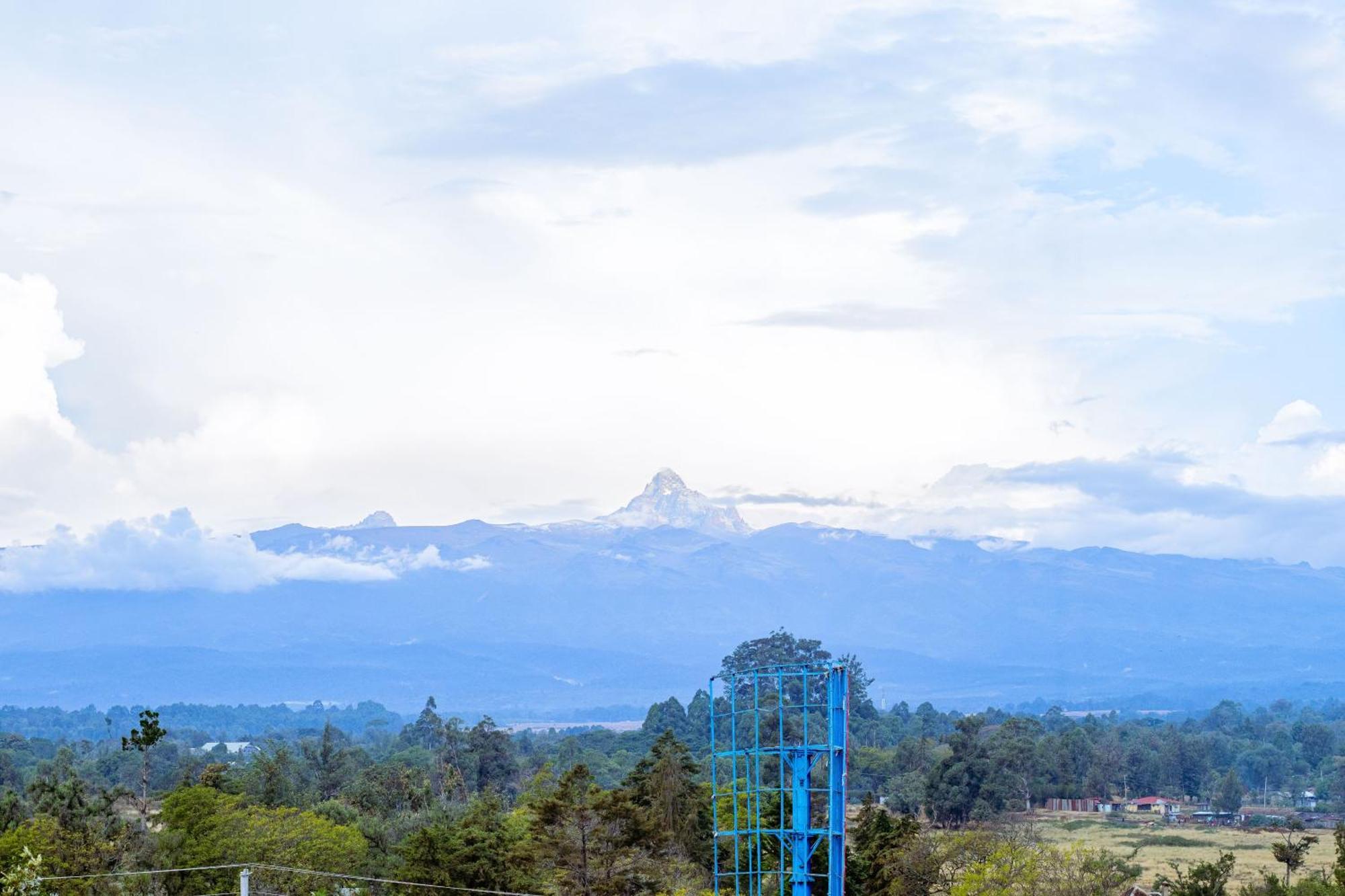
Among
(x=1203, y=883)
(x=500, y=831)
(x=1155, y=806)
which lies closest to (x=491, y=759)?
(x=1155, y=806)

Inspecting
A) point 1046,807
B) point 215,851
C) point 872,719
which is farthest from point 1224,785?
point 215,851

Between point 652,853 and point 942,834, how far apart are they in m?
10.7

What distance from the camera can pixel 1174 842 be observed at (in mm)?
88250

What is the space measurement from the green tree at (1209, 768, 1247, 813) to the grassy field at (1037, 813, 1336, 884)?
1034 centimetres

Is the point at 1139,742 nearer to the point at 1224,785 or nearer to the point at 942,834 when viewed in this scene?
the point at 1224,785

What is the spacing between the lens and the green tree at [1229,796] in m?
114

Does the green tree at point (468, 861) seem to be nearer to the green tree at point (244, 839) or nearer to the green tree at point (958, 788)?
the green tree at point (244, 839)

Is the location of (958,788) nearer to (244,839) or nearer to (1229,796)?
(1229,796)

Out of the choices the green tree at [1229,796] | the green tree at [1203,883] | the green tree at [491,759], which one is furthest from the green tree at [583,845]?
the green tree at [1229,796]

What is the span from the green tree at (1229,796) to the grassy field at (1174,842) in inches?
407

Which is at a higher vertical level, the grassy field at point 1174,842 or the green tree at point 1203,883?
the green tree at point 1203,883

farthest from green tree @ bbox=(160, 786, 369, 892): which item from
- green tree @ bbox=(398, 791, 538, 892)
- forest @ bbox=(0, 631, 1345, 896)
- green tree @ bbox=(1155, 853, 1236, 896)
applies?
green tree @ bbox=(1155, 853, 1236, 896)

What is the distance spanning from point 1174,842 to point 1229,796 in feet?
93.6

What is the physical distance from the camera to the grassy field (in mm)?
76062
